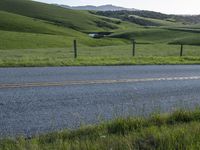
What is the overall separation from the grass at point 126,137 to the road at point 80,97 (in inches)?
30.0

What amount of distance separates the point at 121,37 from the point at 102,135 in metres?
104

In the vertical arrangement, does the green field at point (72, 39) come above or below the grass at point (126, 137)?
below

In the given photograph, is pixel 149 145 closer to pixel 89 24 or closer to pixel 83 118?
pixel 83 118

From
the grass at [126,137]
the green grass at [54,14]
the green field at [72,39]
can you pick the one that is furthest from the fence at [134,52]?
the green grass at [54,14]

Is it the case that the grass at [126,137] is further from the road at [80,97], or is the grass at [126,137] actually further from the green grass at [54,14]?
the green grass at [54,14]

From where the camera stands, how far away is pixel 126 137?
20.2 feet

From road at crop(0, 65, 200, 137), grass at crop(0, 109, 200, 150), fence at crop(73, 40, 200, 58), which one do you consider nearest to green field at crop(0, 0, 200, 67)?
fence at crop(73, 40, 200, 58)

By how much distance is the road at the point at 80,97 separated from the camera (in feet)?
27.0

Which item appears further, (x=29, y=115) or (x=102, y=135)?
(x=29, y=115)

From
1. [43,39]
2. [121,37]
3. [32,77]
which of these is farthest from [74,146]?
[121,37]

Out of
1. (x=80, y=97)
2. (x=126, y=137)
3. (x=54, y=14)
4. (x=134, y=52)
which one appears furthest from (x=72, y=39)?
(x=126, y=137)

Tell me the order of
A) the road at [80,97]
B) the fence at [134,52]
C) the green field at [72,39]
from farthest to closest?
the fence at [134,52]
the green field at [72,39]
the road at [80,97]

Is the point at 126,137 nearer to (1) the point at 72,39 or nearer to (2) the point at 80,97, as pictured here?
(2) the point at 80,97

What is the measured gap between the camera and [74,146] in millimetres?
5625
